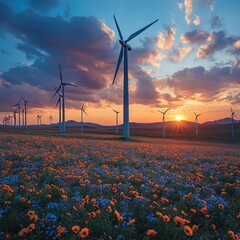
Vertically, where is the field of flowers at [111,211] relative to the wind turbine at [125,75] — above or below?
below

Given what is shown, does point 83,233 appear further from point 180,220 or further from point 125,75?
point 125,75

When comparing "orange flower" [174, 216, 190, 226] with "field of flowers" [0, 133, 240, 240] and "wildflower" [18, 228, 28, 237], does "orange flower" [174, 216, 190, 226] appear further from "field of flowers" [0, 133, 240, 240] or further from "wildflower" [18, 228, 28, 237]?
"wildflower" [18, 228, 28, 237]

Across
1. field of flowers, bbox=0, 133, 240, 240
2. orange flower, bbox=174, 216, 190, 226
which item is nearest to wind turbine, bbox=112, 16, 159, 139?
field of flowers, bbox=0, 133, 240, 240

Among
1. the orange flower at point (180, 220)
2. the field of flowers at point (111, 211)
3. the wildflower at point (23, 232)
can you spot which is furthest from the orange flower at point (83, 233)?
the orange flower at point (180, 220)

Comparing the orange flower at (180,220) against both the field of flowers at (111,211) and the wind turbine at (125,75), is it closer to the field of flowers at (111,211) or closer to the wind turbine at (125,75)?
the field of flowers at (111,211)

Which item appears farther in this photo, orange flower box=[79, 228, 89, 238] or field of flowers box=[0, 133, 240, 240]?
field of flowers box=[0, 133, 240, 240]

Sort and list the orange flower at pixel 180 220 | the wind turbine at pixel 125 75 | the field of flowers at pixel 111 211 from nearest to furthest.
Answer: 1. the field of flowers at pixel 111 211
2. the orange flower at pixel 180 220
3. the wind turbine at pixel 125 75

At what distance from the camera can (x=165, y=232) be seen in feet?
16.5

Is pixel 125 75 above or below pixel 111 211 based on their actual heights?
above

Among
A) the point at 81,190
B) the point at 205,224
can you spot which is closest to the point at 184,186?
the point at 205,224

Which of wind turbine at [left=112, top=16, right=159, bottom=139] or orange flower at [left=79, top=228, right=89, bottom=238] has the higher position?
A: wind turbine at [left=112, top=16, right=159, bottom=139]

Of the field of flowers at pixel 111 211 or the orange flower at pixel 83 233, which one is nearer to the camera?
the orange flower at pixel 83 233

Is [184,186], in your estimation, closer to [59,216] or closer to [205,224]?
[205,224]

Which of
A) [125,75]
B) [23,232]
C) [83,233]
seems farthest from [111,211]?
[125,75]
